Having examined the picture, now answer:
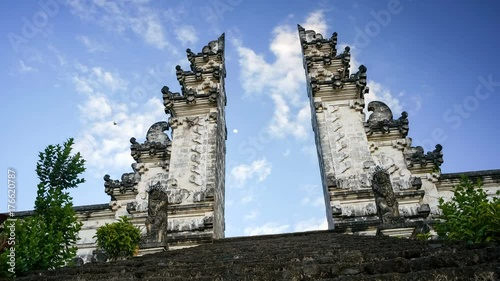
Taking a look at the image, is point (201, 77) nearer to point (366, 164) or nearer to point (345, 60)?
point (345, 60)

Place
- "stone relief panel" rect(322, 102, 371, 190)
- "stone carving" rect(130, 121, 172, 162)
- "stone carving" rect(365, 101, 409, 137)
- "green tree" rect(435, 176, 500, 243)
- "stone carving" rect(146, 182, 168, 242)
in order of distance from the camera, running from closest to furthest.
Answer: "green tree" rect(435, 176, 500, 243)
"stone carving" rect(146, 182, 168, 242)
"stone relief panel" rect(322, 102, 371, 190)
"stone carving" rect(365, 101, 409, 137)
"stone carving" rect(130, 121, 172, 162)

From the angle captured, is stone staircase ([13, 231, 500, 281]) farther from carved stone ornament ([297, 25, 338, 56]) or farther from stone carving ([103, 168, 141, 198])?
carved stone ornament ([297, 25, 338, 56])

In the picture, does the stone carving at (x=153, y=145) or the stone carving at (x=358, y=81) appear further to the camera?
the stone carving at (x=358, y=81)

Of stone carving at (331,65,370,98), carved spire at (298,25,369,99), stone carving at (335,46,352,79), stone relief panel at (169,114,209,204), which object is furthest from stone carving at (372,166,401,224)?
stone carving at (335,46,352,79)

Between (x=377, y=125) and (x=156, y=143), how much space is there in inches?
364

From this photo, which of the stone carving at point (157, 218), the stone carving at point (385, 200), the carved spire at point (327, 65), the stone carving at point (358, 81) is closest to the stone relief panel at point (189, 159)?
the stone carving at point (157, 218)

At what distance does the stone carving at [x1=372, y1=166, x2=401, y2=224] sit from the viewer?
35.3ft

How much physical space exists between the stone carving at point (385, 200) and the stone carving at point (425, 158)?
3573mm

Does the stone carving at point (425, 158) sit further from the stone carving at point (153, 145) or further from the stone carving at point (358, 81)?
the stone carving at point (153, 145)

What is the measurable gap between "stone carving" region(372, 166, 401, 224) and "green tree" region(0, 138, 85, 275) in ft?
27.3

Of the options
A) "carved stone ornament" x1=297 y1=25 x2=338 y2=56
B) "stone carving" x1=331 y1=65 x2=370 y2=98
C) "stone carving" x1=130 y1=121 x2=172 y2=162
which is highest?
"carved stone ornament" x1=297 y1=25 x2=338 y2=56

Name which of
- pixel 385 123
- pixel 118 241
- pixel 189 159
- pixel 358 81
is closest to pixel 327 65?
pixel 358 81

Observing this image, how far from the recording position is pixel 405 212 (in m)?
13.1

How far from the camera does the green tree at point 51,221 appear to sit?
28.8 ft
